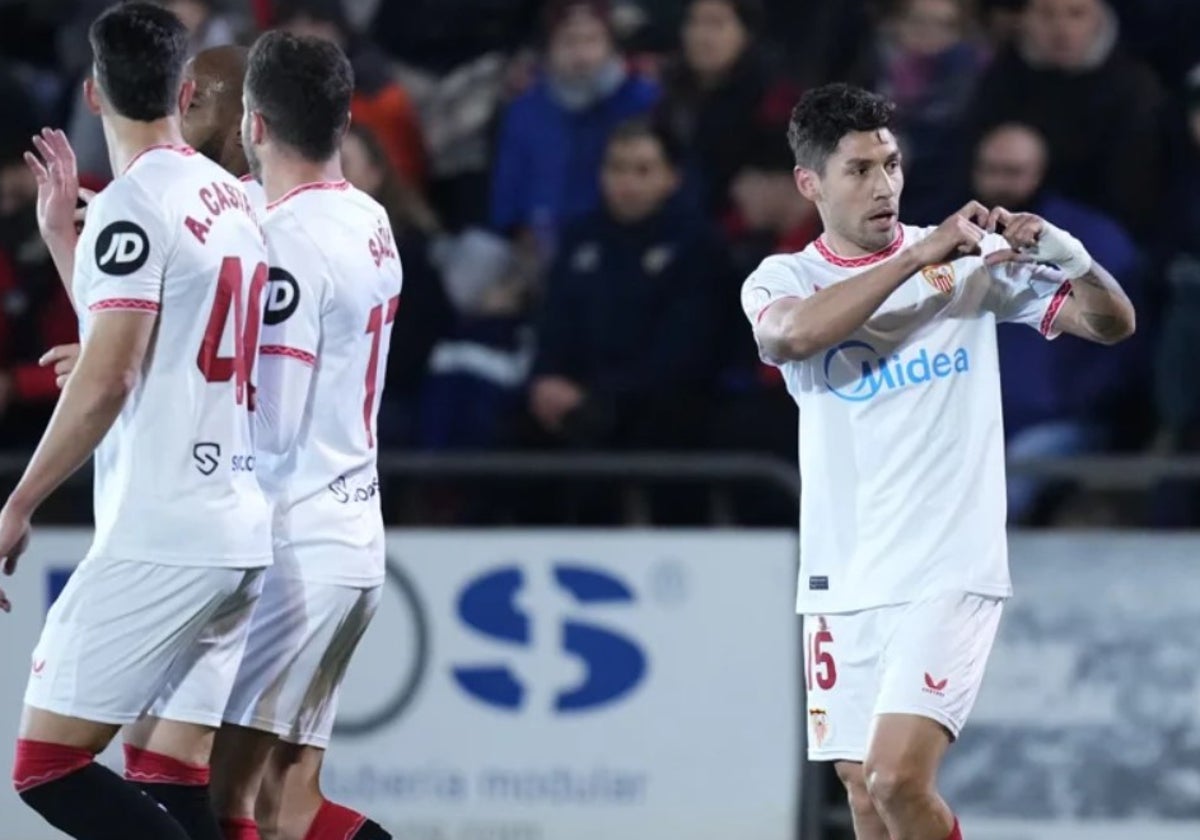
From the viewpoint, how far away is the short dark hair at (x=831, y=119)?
612 cm

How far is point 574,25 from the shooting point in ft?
33.4

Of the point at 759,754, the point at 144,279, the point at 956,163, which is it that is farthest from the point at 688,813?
the point at 144,279

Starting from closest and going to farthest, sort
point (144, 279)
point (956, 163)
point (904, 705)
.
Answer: point (144, 279) < point (904, 705) < point (956, 163)

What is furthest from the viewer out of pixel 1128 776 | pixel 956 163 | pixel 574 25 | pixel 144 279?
pixel 574 25

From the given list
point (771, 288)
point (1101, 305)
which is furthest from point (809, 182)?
point (1101, 305)

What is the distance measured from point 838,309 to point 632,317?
3650 millimetres

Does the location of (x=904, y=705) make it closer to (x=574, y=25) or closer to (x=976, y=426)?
(x=976, y=426)

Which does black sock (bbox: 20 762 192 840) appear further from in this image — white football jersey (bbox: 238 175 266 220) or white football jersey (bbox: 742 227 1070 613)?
white football jersey (bbox: 742 227 1070 613)

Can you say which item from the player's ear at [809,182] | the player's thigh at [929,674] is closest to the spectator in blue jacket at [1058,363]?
the player's ear at [809,182]

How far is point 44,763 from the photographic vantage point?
17.7 feet

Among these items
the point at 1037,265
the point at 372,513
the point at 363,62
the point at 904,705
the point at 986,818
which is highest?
the point at 363,62

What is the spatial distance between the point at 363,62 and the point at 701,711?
336cm

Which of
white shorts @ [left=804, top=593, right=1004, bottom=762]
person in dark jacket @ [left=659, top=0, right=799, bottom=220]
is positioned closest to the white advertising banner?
person in dark jacket @ [left=659, top=0, right=799, bottom=220]

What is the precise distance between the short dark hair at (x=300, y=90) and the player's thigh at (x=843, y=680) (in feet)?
5.74
